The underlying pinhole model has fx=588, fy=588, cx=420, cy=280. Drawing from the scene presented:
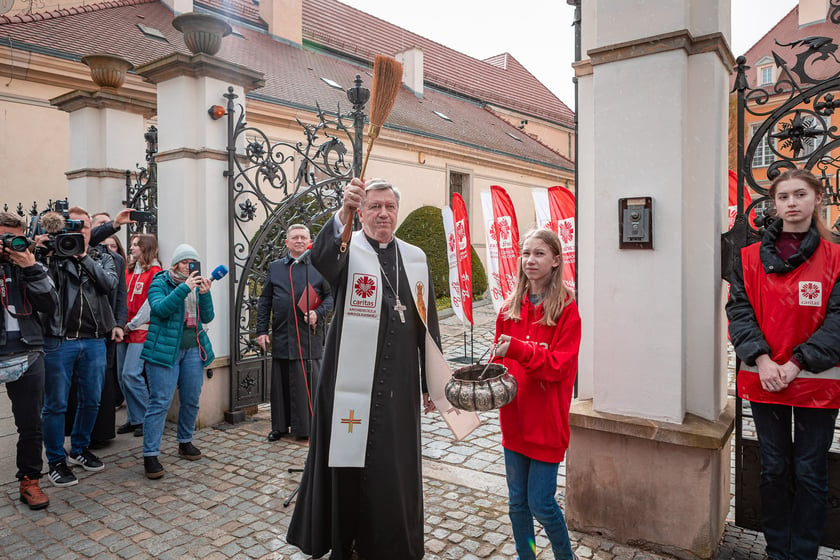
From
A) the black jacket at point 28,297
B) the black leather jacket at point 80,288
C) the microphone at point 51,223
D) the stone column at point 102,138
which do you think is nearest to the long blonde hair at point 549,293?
the black jacket at point 28,297

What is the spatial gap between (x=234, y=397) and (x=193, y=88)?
3.27 m

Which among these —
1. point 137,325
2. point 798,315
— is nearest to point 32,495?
point 137,325

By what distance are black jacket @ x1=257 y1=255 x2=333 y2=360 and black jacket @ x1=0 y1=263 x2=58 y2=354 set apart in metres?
2.01

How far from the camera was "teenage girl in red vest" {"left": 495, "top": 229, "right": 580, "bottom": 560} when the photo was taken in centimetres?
279

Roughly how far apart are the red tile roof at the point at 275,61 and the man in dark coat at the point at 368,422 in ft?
20.5

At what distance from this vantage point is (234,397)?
245 inches

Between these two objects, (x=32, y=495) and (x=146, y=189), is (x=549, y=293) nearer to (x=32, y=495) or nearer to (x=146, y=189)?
(x=32, y=495)

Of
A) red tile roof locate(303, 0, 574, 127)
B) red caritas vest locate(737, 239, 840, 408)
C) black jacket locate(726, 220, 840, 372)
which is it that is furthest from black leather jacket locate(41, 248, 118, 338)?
red tile roof locate(303, 0, 574, 127)

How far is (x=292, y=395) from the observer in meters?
5.69

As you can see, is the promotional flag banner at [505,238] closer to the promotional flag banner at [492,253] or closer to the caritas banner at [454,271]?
the promotional flag banner at [492,253]

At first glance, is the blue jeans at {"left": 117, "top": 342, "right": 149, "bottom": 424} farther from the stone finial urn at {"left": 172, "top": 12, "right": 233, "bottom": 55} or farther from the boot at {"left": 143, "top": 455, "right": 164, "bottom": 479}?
the stone finial urn at {"left": 172, "top": 12, "right": 233, "bottom": 55}

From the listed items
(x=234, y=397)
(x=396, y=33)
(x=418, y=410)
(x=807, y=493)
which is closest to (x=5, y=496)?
(x=234, y=397)

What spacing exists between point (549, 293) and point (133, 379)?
4394 millimetres

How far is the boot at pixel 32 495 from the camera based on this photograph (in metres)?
4.11
